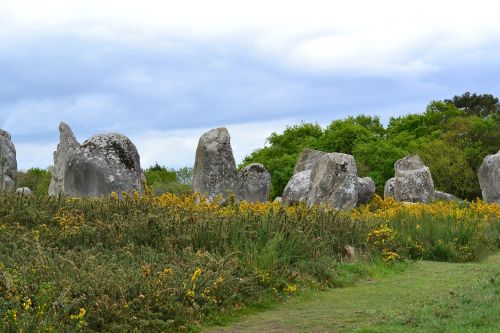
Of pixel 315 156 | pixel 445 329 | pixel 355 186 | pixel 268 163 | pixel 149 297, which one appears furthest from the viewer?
pixel 268 163

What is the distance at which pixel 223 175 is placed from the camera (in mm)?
25125

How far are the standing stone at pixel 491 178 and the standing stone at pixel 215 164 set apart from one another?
1274 cm

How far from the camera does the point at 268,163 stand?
57.6 m

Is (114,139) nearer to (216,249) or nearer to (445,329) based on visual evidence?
(216,249)

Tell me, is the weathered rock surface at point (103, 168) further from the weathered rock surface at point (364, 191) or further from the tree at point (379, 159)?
the tree at point (379, 159)

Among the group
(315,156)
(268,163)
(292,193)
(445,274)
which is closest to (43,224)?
(445,274)

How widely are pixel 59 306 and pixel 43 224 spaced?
462cm

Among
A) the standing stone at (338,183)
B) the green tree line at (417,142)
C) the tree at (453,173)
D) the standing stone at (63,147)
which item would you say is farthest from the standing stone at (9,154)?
the tree at (453,173)

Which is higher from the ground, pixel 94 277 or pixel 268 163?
pixel 268 163

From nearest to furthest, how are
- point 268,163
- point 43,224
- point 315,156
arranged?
1. point 43,224
2. point 315,156
3. point 268,163

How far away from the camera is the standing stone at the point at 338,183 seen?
24.1 metres

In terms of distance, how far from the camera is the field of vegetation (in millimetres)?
8125

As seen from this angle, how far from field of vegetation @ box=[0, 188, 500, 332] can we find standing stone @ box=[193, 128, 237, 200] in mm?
7336

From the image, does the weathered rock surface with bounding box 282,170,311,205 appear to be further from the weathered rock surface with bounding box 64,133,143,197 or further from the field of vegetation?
the field of vegetation
